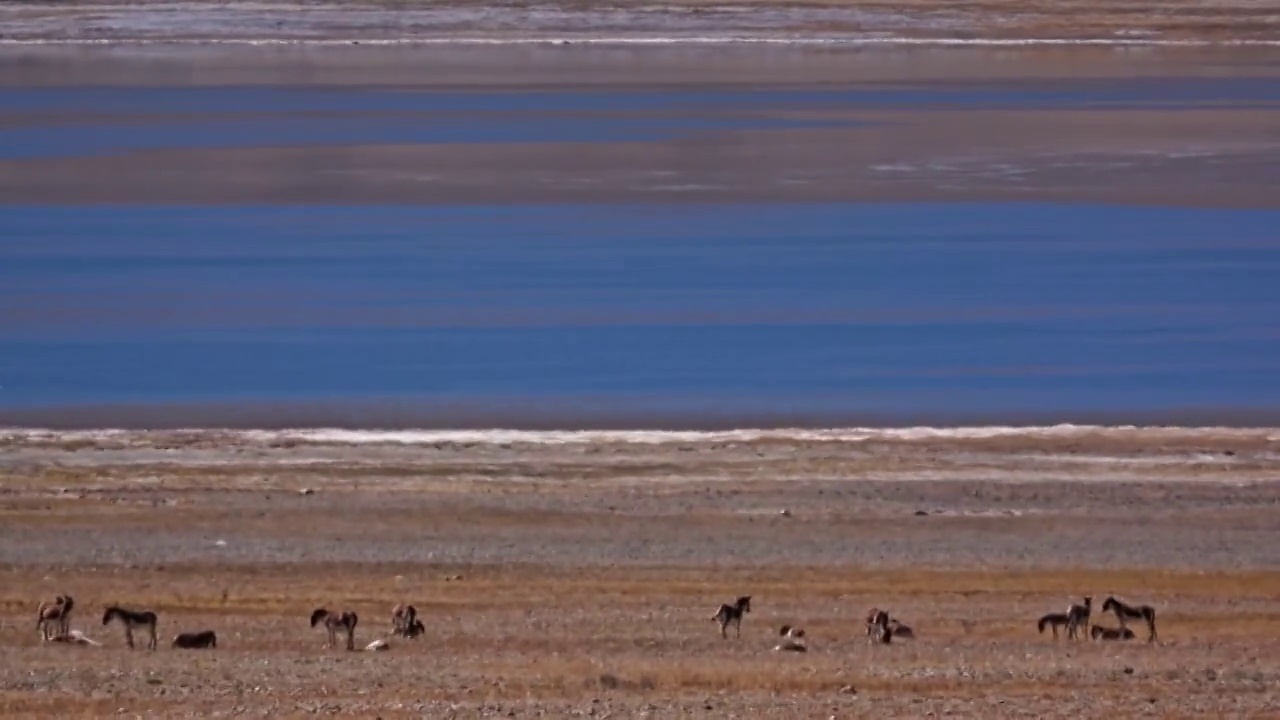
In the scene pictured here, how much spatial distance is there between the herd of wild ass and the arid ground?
95 millimetres

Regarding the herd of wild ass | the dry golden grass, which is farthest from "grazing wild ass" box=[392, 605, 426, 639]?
the dry golden grass

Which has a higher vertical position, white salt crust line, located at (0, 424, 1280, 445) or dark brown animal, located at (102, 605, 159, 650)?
white salt crust line, located at (0, 424, 1280, 445)

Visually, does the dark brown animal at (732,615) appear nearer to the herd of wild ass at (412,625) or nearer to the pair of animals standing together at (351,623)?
the herd of wild ass at (412,625)

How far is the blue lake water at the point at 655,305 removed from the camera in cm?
1816

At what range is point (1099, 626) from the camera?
10680 millimetres

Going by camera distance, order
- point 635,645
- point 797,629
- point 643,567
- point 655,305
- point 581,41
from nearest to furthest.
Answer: point 635,645 < point 797,629 < point 643,567 < point 655,305 < point 581,41

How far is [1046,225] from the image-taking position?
86.7 ft

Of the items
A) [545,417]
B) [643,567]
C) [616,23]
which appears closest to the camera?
[643,567]

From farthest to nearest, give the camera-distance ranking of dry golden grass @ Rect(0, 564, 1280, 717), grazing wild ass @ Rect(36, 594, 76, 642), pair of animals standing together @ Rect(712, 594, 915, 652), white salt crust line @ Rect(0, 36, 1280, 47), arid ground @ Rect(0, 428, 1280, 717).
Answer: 1. white salt crust line @ Rect(0, 36, 1280, 47)
2. pair of animals standing together @ Rect(712, 594, 915, 652)
3. grazing wild ass @ Rect(36, 594, 76, 642)
4. arid ground @ Rect(0, 428, 1280, 717)
5. dry golden grass @ Rect(0, 564, 1280, 717)

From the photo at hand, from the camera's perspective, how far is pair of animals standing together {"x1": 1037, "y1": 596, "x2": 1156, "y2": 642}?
1048 cm

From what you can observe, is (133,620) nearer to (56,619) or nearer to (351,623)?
(56,619)

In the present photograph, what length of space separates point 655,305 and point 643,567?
8957 mm

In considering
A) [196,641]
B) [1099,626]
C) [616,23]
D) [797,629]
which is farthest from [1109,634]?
[616,23]

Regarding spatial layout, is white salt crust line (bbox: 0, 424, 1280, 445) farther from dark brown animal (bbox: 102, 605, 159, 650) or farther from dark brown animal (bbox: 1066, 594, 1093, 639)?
dark brown animal (bbox: 102, 605, 159, 650)
